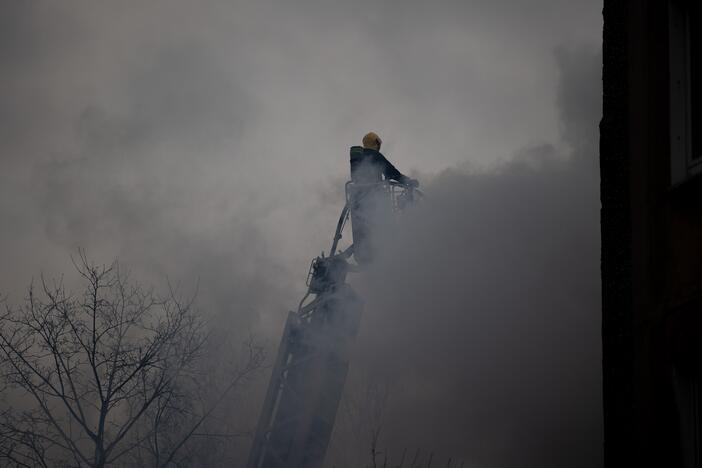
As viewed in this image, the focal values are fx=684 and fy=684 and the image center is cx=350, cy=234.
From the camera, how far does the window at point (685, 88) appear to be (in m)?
3.69

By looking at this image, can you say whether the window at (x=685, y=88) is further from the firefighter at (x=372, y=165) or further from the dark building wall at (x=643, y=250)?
the firefighter at (x=372, y=165)

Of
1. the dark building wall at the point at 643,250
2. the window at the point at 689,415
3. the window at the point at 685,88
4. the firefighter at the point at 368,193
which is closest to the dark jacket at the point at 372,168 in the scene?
the firefighter at the point at 368,193

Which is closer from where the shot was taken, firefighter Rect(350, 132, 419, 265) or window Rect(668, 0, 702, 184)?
window Rect(668, 0, 702, 184)

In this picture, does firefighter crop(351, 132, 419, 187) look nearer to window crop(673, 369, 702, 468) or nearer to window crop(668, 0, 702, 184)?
window crop(668, 0, 702, 184)

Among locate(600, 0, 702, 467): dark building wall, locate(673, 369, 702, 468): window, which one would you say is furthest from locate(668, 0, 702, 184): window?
locate(673, 369, 702, 468): window

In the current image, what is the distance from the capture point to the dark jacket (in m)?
7.64

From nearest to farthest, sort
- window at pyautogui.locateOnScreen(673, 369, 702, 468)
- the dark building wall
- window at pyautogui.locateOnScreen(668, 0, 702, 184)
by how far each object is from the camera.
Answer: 1. window at pyautogui.locateOnScreen(673, 369, 702, 468)
2. the dark building wall
3. window at pyautogui.locateOnScreen(668, 0, 702, 184)

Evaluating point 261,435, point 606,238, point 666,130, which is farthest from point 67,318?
point 666,130

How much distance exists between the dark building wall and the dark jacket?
3075mm

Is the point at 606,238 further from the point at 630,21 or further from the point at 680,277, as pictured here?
the point at 630,21

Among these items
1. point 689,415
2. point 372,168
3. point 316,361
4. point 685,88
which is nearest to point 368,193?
point 372,168

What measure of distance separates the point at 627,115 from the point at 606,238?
0.82m

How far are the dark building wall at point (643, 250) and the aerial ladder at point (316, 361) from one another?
3.17m

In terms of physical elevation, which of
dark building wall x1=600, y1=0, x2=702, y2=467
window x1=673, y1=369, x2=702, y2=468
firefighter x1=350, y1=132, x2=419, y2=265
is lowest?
window x1=673, y1=369, x2=702, y2=468
